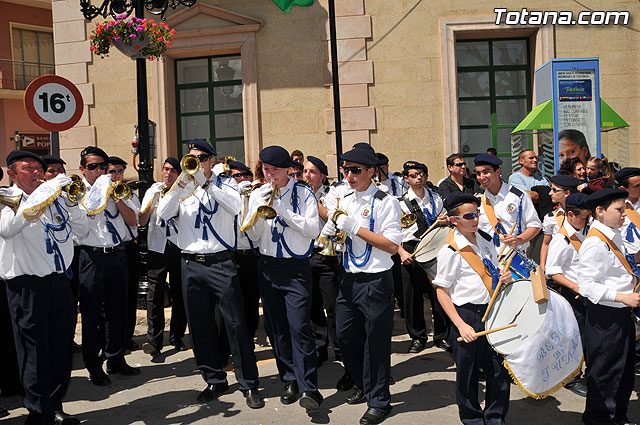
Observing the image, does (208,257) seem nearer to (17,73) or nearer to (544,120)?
(544,120)

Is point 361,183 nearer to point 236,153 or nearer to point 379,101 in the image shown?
point 379,101

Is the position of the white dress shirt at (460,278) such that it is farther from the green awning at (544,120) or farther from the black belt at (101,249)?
the green awning at (544,120)

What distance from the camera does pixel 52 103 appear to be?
866 cm

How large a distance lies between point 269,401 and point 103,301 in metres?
2.28

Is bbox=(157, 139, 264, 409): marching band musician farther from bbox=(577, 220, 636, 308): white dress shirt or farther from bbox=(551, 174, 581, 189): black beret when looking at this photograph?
bbox=(551, 174, 581, 189): black beret

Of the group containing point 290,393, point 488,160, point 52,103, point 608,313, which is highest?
point 52,103

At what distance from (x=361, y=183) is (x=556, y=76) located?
5850mm

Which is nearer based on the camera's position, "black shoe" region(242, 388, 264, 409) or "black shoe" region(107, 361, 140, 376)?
"black shoe" region(242, 388, 264, 409)

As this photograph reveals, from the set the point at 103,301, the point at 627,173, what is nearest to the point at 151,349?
the point at 103,301

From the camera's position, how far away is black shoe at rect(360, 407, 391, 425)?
5.39m

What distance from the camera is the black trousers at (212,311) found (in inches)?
236

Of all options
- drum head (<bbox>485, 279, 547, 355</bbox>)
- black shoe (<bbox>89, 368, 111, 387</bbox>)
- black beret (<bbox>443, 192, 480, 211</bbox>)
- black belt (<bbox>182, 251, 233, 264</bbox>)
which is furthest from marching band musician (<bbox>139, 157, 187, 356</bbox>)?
drum head (<bbox>485, 279, 547, 355</bbox>)

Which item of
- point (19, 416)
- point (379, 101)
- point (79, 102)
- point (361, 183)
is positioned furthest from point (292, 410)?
point (379, 101)

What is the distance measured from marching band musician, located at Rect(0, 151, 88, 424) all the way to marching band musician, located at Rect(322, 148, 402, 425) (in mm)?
2427
